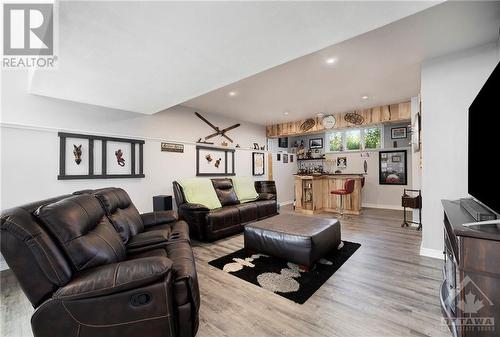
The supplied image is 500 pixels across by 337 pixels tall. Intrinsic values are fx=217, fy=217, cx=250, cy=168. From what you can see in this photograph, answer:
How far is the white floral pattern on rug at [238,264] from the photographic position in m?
2.52

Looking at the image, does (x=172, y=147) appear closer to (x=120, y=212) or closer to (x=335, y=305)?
(x=120, y=212)

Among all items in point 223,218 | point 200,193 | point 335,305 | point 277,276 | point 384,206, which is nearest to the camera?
point 335,305

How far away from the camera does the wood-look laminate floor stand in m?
1.57

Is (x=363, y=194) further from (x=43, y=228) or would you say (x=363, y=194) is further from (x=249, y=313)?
(x=43, y=228)

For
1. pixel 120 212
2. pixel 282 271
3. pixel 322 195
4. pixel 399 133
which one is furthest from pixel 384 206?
pixel 120 212

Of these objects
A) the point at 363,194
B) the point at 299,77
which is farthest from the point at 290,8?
the point at 363,194

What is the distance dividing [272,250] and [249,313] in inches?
36.9

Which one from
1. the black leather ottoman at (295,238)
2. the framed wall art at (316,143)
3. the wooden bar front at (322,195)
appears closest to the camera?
the black leather ottoman at (295,238)

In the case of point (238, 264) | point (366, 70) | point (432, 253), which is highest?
point (366, 70)

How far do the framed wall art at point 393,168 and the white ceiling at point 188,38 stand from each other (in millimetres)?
5368

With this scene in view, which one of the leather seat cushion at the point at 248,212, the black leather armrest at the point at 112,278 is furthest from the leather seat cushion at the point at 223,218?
the black leather armrest at the point at 112,278

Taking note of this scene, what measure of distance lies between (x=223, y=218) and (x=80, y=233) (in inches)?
92.2

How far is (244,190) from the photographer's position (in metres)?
4.84

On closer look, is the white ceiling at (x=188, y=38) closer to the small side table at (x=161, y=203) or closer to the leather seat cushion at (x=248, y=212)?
the small side table at (x=161, y=203)
